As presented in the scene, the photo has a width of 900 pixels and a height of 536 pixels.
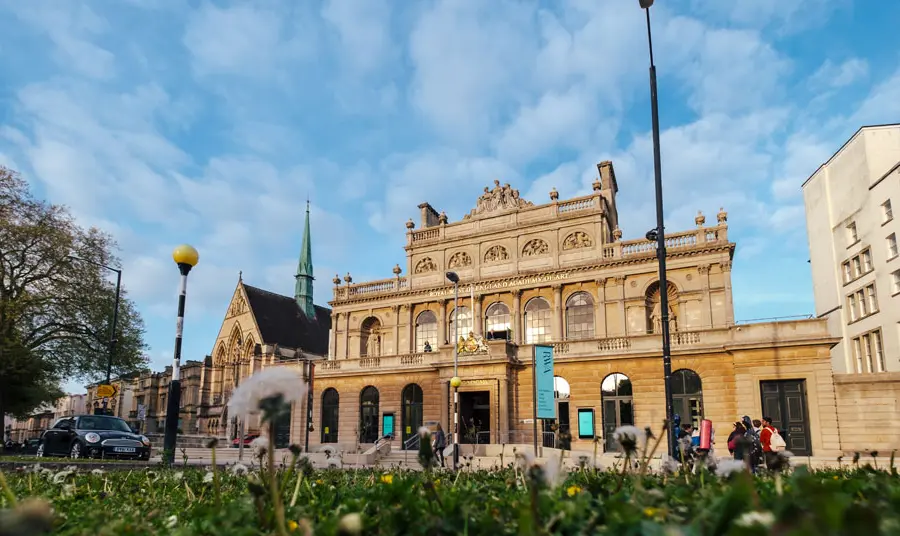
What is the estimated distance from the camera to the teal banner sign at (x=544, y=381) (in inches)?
1097

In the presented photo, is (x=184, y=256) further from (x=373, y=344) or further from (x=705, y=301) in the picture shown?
(x=373, y=344)

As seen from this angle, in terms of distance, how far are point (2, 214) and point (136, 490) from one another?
32.4m

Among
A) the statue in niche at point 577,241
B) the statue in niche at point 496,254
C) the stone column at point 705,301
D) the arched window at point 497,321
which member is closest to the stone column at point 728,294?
the stone column at point 705,301

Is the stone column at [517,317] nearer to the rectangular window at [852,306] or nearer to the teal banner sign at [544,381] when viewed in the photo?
the teal banner sign at [544,381]

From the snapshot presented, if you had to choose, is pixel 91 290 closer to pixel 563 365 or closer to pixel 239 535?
pixel 563 365

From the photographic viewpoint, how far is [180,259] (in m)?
13.8

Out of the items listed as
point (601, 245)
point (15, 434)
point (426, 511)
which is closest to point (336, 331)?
point (601, 245)

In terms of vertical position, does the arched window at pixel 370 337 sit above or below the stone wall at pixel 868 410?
above

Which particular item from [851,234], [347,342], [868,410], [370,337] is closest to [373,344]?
[370,337]

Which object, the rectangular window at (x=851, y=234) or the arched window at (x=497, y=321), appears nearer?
the arched window at (x=497, y=321)

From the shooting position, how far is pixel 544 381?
93.5ft

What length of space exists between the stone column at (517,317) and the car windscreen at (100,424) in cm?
2420

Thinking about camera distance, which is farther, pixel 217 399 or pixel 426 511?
pixel 217 399

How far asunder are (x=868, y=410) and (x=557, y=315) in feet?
55.6
